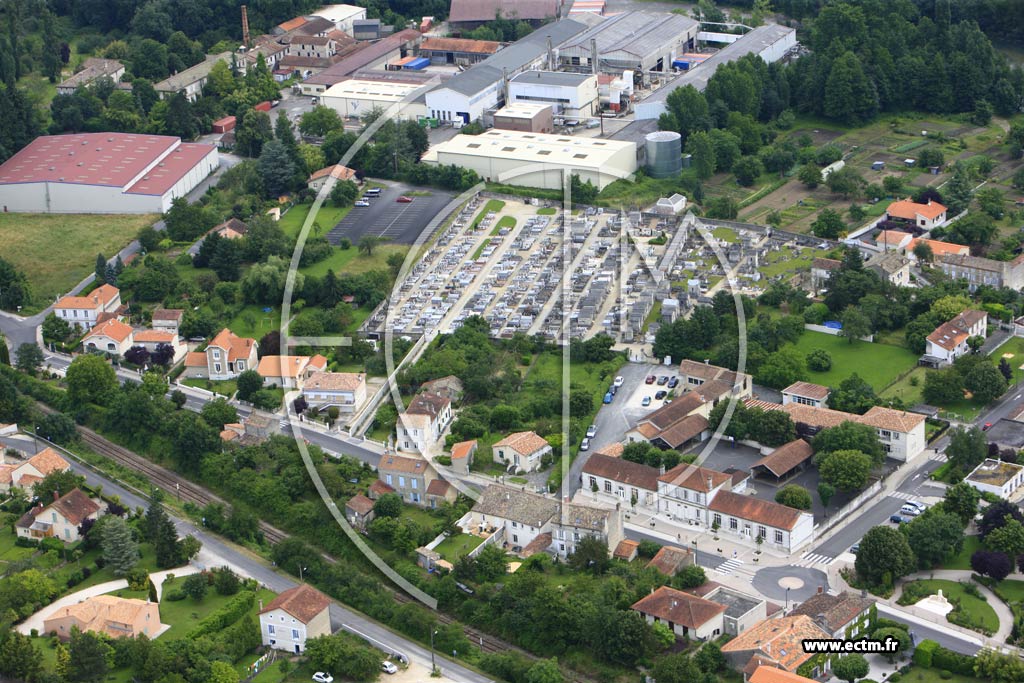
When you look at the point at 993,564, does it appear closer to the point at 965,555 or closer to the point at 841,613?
the point at 965,555

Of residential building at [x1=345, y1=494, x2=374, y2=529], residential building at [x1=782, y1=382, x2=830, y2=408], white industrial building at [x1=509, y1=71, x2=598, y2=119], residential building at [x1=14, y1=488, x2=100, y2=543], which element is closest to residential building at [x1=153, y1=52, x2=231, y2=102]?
white industrial building at [x1=509, y1=71, x2=598, y2=119]

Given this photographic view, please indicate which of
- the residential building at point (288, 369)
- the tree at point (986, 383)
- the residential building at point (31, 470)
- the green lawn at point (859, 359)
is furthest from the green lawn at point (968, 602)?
the residential building at point (31, 470)

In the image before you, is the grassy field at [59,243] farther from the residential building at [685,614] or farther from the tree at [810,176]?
the residential building at [685,614]

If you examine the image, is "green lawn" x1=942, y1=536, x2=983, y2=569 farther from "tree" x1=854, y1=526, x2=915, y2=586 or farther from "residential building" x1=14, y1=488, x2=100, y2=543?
"residential building" x1=14, y1=488, x2=100, y2=543

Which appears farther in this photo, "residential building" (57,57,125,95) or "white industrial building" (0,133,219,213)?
"residential building" (57,57,125,95)

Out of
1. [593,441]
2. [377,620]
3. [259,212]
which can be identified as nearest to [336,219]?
[259,212]
